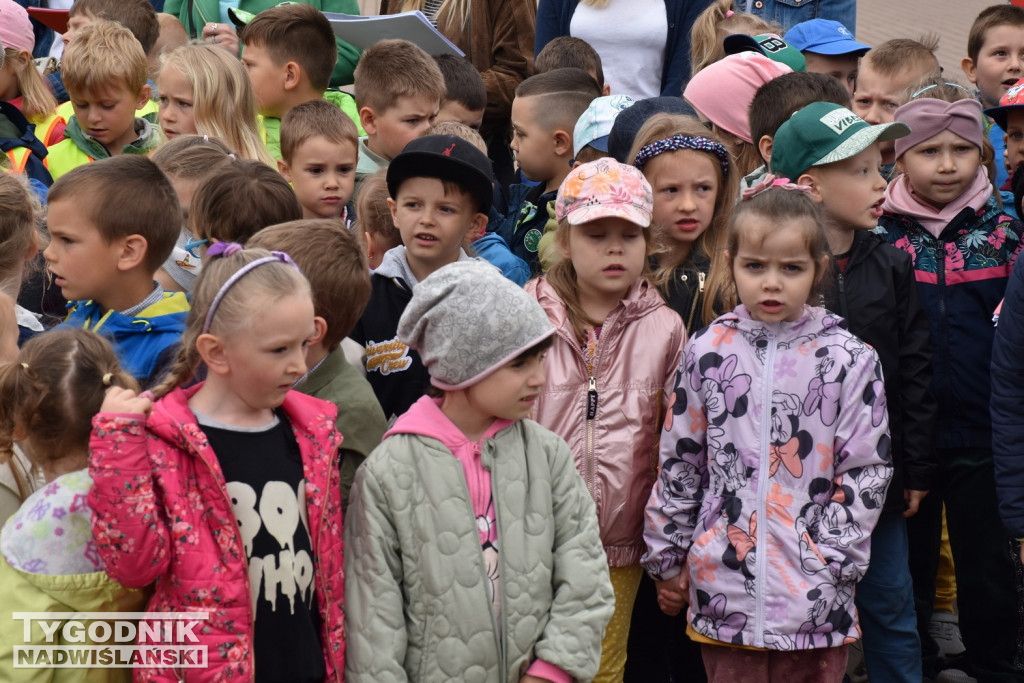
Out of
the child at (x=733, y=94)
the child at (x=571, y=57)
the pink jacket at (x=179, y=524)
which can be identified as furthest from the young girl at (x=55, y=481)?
the child at (x=571, y=57)

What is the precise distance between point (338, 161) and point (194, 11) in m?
3.57

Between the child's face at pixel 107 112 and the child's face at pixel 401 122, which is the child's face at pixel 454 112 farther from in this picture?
the child's face at pixel 107 112

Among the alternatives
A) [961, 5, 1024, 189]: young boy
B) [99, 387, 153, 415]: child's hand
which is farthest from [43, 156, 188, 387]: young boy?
[961, 5, 1024, 189]: young boy

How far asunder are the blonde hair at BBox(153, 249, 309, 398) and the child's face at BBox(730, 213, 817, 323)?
157 centimetres

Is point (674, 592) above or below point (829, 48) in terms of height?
below

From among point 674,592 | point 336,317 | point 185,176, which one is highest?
point 185,176

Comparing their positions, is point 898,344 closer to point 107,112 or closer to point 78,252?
point 78,252

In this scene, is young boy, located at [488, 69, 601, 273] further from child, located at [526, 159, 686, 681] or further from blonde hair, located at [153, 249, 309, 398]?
blonde hair, located at [153, 249, 309, 398]

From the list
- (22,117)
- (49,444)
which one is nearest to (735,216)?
(49,444)

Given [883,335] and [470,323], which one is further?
[883,335]

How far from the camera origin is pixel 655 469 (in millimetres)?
4203

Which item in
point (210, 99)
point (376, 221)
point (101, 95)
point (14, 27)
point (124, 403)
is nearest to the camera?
point (124, 403)

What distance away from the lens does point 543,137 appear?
599 centimetres

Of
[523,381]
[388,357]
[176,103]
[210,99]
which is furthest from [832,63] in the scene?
[523,381]
